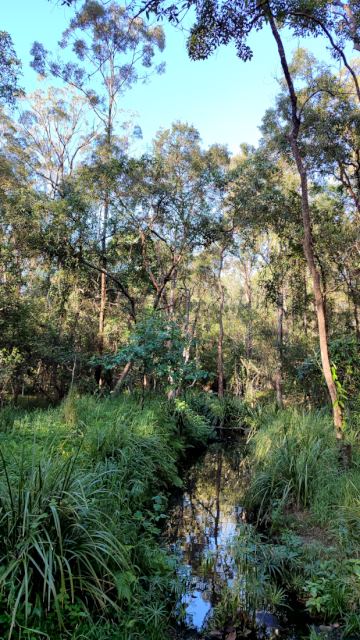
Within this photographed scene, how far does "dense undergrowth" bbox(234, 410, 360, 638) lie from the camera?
4.11 m

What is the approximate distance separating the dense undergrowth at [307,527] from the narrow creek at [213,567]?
189 mm

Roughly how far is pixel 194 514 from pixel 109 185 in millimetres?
10000

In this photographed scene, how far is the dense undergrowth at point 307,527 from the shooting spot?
4.11m

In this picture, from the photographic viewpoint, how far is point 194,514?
7312 millimetres

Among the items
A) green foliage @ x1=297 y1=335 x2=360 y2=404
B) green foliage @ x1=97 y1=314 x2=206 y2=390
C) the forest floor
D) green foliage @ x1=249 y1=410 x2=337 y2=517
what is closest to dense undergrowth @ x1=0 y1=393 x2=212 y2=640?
the forest floor

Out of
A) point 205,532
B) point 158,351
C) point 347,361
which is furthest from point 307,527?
point 158,351

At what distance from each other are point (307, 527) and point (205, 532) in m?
1.59

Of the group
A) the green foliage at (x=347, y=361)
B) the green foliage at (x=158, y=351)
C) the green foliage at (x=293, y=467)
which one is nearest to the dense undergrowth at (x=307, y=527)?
the green foliage at (x=293, y=467)

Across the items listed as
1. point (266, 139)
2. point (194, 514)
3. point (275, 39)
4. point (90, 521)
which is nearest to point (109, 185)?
point (266, 139)

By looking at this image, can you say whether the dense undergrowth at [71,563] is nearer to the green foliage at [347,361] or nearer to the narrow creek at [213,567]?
the narrow creek at [213,567]

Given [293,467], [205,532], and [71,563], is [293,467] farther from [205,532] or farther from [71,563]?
[71,563]

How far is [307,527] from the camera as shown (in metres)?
5.43

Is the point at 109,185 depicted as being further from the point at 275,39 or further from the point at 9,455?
the point at 9,455

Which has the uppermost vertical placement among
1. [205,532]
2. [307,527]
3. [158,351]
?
[158,351]
